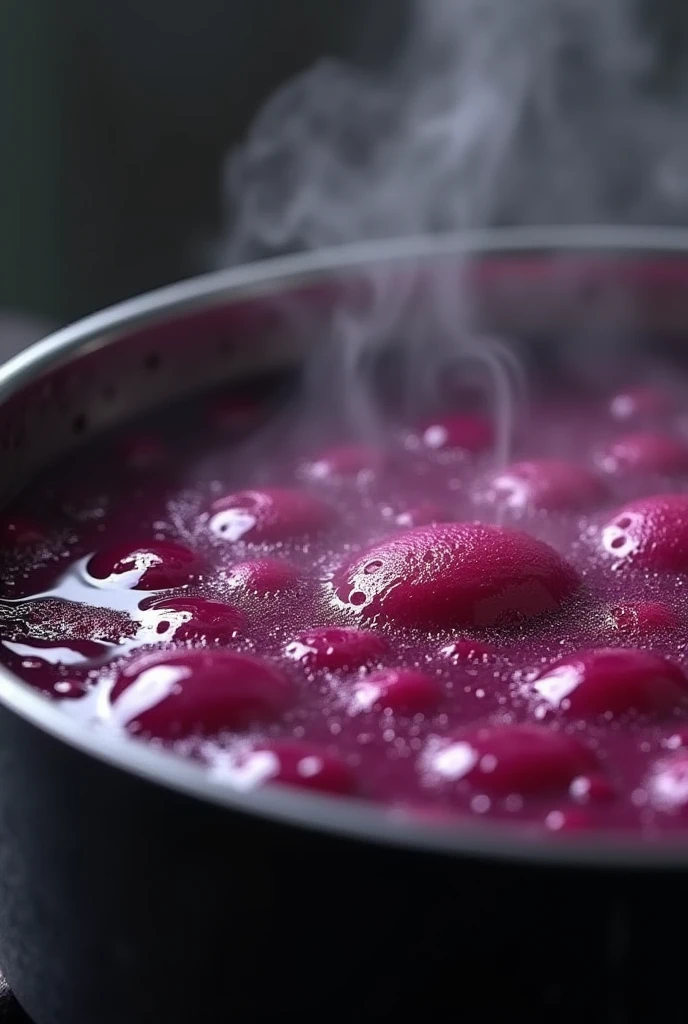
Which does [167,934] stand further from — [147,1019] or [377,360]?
[377,360]

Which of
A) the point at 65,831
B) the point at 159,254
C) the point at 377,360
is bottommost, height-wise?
the point at 159,254

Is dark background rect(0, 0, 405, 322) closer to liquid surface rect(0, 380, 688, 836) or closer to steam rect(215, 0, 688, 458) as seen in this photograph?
steam rect(215, 0, 688, 458)

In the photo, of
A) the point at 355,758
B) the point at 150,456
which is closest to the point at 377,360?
the point at 150,456

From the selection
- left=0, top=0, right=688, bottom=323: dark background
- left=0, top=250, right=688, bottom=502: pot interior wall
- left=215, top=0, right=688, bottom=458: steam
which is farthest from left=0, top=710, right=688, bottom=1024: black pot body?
left=0, top=0, right=688, bottom=323: dark background

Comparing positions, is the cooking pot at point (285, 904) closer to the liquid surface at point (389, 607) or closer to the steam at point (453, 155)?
the liquid surface at point (389, 607)

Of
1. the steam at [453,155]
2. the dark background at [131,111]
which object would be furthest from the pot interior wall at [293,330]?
the dark background at [131,111]

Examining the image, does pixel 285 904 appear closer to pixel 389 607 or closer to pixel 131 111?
pixel 389 607
